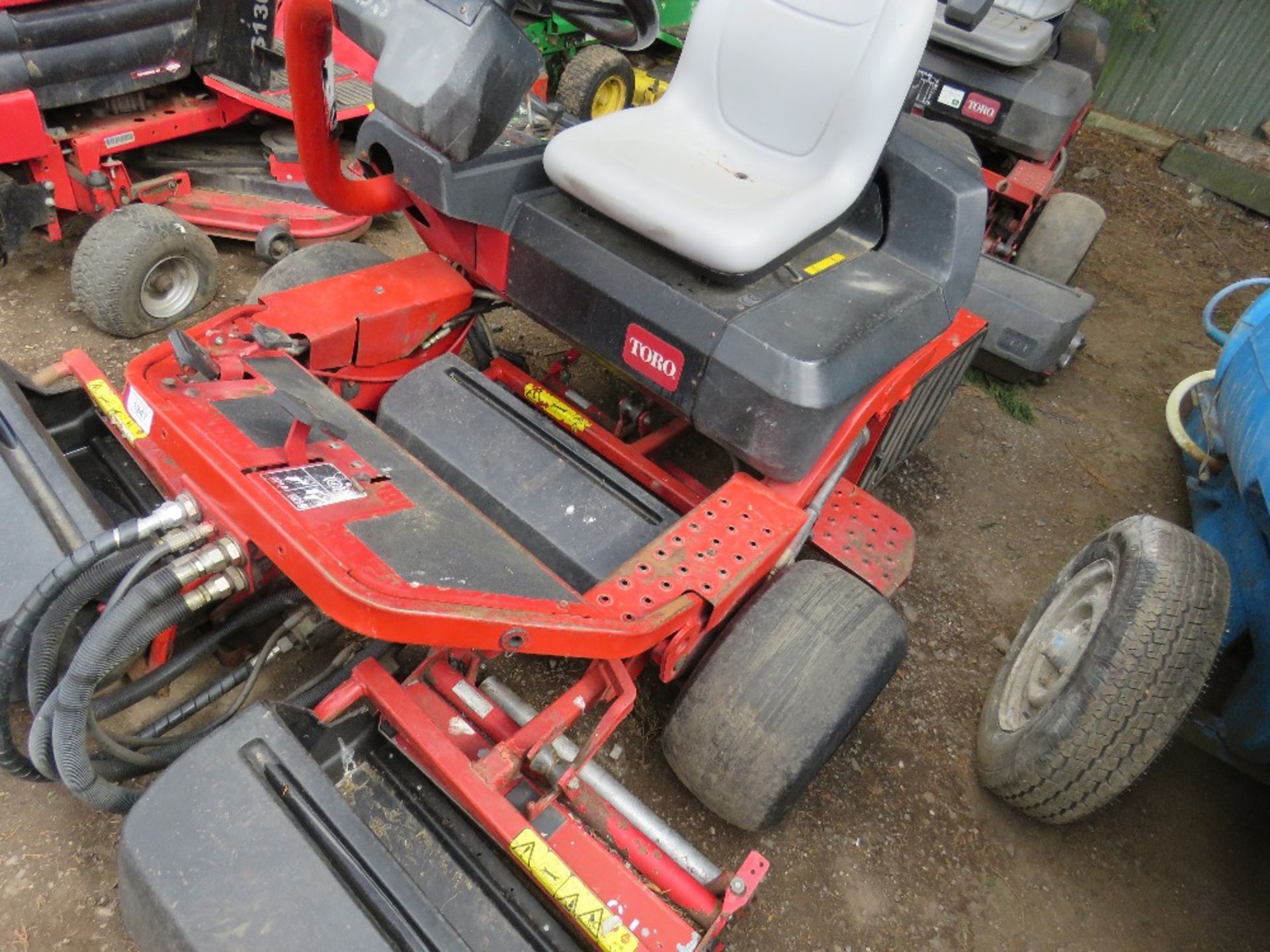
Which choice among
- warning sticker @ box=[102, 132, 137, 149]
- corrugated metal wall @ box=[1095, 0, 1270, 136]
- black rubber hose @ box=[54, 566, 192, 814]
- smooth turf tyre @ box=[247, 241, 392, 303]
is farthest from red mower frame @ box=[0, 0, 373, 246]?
corrugated metal wall @ box=[1095, 0, 1270, 136]

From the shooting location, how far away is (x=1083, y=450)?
11.1 ft

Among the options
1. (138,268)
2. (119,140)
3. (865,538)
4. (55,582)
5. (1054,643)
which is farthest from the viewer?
(119,140)

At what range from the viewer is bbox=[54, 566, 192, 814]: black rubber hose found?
4.27 ft

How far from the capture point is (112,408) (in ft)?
5.88

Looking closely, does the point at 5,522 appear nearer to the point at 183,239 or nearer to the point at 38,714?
the point at 38,714

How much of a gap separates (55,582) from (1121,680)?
1.88m

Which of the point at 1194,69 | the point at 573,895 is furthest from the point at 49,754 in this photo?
Result: the point at 1194,69

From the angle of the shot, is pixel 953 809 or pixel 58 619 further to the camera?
pixel 953 809

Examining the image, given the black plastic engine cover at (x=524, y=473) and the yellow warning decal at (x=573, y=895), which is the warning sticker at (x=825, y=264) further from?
the yellow warning decal at (x=573, y=895)

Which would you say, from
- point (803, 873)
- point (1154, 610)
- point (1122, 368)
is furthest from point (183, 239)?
point (1122, 368)

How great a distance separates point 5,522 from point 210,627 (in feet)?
1.32

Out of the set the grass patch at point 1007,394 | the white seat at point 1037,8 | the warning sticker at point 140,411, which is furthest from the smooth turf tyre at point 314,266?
the white seat at point 1037,8

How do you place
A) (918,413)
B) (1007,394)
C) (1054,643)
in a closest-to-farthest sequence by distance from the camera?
(1054,643)
(918,413)
(1007,394)

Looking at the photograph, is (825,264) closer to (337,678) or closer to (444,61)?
(444,61)
